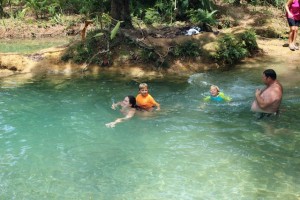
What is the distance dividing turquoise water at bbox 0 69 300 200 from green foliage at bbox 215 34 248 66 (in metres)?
2.06

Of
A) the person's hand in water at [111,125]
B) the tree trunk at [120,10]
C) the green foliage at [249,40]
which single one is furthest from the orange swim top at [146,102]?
the green foliage at [249,40]

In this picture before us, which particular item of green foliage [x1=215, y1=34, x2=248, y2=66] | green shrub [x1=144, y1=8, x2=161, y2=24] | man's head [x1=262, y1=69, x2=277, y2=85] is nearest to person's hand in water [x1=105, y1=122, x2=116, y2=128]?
man's head [x1=262, y1=69, x2=277, y2=85]

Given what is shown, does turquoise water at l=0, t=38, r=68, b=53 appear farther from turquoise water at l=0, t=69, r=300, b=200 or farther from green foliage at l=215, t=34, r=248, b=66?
green foliage at l=215, t=34, r=248, b=66

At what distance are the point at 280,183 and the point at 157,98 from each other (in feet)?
17.0

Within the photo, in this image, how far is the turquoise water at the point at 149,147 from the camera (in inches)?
251

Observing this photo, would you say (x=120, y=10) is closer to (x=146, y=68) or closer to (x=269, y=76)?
(x=146, y=68)

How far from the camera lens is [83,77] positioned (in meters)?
13.2

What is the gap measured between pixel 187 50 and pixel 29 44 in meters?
10.2

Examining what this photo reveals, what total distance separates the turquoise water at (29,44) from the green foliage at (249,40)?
9.73 meters

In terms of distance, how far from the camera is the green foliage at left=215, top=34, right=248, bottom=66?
13.8 m

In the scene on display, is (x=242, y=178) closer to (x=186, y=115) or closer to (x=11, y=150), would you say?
(x=186, y=115)

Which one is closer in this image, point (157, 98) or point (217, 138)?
point (217, 138)

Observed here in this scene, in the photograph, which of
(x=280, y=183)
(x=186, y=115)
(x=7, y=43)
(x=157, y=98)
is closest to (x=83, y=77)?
(x=157, y=98)

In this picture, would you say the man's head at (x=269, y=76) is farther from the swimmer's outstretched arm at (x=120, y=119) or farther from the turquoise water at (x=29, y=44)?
the turquoise water at (x=29, y=44)
